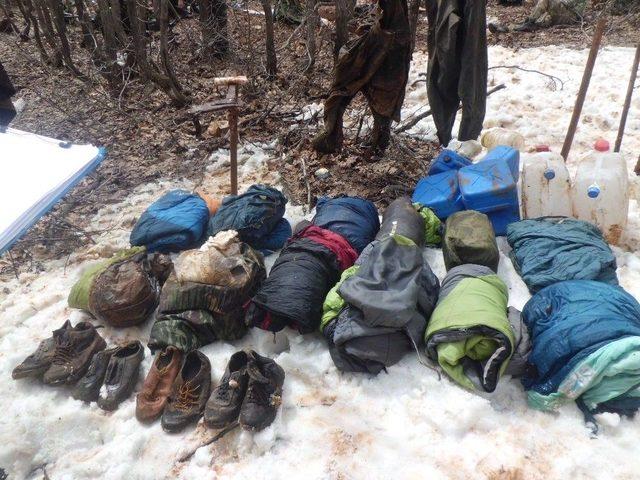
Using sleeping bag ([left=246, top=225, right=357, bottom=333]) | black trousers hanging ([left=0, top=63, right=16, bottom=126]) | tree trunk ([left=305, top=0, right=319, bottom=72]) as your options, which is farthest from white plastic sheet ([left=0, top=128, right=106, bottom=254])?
tree trunk ([left=305, top=0, right=319, bottom=72])

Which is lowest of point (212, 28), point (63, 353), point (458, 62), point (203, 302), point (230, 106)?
point (63, 353)

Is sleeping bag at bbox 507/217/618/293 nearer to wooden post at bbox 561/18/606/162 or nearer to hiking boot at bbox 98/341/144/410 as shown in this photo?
wooden post at bbox 561/18/606/162

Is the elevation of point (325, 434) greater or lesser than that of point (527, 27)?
lesser

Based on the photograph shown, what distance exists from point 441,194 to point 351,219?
0.84 meters

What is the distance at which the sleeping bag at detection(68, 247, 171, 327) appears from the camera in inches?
117

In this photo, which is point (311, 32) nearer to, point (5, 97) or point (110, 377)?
point (5, 97)

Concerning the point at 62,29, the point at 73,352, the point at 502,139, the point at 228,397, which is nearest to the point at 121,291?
the point at 73,352

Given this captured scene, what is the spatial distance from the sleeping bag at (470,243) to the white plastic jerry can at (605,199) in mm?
802

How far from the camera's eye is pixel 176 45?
24.5 ft

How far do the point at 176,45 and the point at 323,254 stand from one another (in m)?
5.90

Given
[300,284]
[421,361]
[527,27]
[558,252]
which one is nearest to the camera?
[421,361]

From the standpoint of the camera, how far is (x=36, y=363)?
107 inches

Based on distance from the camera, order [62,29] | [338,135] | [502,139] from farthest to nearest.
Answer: [62,29]
[502,139]
[338,135]

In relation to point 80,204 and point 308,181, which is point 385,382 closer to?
point 308,181
